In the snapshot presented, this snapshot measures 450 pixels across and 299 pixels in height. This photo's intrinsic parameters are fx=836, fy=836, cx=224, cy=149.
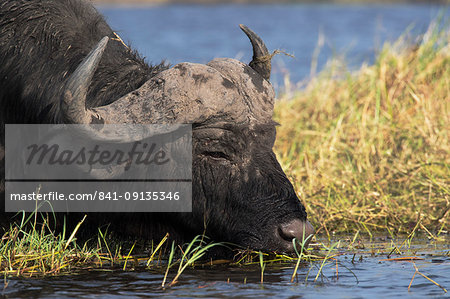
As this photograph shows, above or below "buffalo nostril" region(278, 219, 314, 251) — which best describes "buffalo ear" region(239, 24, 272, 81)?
above

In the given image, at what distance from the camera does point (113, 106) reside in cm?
520

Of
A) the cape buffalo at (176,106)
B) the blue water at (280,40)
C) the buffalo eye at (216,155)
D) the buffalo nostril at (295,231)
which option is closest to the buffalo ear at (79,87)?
the cape buffalo at (176,106)

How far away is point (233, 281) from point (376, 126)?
164 inches

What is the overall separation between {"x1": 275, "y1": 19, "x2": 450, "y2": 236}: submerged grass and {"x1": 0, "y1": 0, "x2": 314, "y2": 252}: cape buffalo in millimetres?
1500

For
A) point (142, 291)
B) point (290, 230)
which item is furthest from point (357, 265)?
point (142, 291)

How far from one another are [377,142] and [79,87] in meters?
4.48

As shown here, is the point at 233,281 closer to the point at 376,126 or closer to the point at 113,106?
the point at 113,106

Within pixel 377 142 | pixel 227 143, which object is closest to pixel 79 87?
pixel 227 143

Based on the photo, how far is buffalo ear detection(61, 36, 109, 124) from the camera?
4805mm

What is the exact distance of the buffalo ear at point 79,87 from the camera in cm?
480
